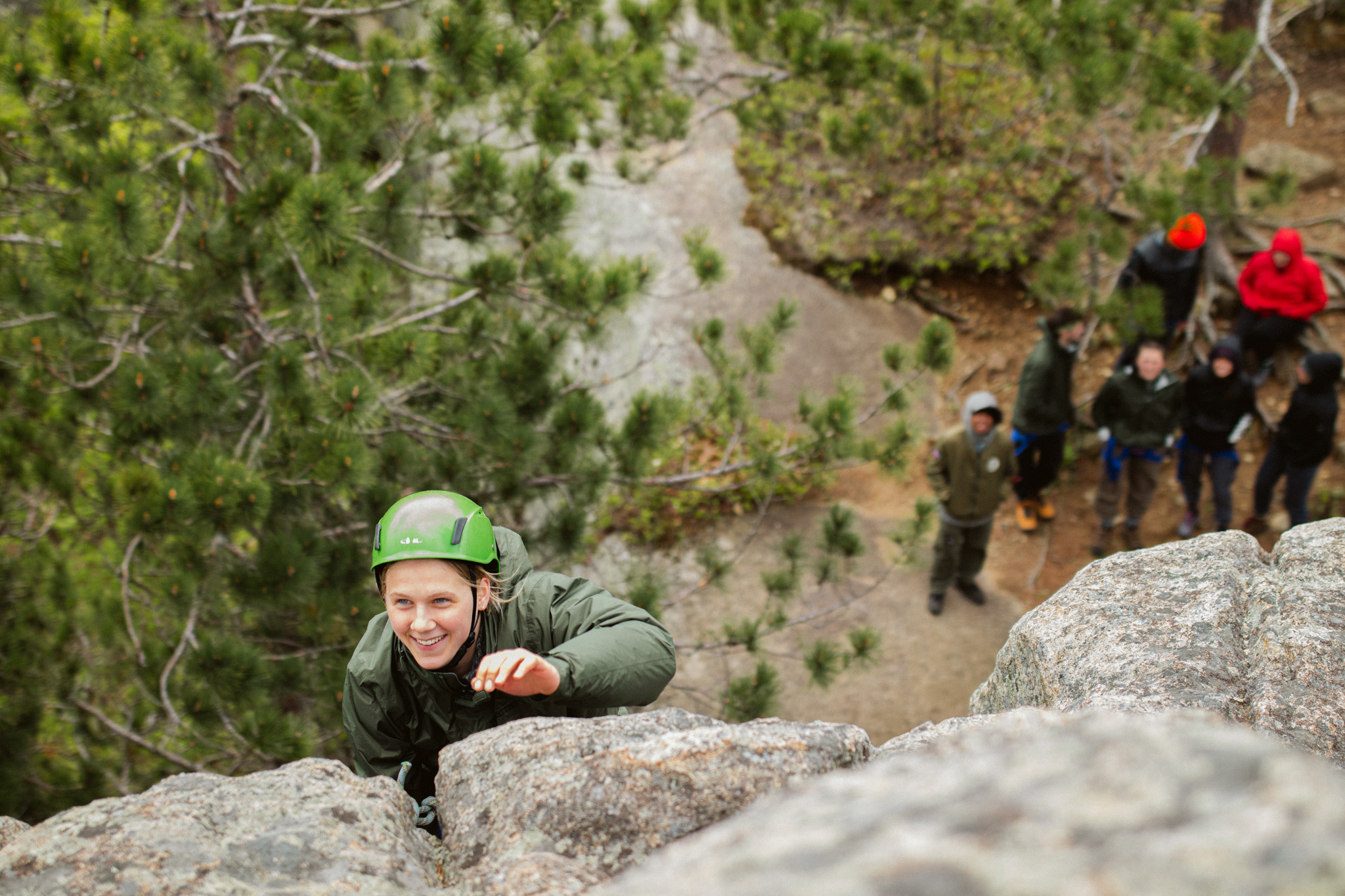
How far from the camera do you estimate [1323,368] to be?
225 inches

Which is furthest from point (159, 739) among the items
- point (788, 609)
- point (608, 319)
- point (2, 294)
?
point (788, 609)

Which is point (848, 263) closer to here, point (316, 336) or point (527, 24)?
point (527, 24)

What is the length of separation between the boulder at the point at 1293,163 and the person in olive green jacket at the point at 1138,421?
4105 mm

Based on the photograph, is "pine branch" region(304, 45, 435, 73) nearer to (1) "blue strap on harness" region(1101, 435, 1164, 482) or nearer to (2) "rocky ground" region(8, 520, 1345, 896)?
(2) "rocky ground" region(8, 520, 1345, 896)

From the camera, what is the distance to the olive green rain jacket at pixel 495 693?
212cm

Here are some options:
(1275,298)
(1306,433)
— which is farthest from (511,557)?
(1275,298)

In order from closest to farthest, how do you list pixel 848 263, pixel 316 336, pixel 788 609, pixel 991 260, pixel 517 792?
1. pixel 517 792
2. pixel 316 336
3. pixel 788 609
4. pixel 991 260
5. pixel 848 263

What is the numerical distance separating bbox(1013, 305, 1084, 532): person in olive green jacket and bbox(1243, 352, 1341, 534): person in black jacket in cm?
147

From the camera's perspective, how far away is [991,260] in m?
9.79

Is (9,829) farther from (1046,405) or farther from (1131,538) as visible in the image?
(1131,538)

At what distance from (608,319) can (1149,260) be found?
4.77 metres

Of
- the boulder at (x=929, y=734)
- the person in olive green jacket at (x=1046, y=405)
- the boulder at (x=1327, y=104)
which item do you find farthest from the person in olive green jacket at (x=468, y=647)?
the boulder at (x=1327, y=104)

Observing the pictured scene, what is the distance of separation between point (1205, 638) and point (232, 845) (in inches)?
93.7

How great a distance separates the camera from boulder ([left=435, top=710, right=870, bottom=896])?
65.7 inches
